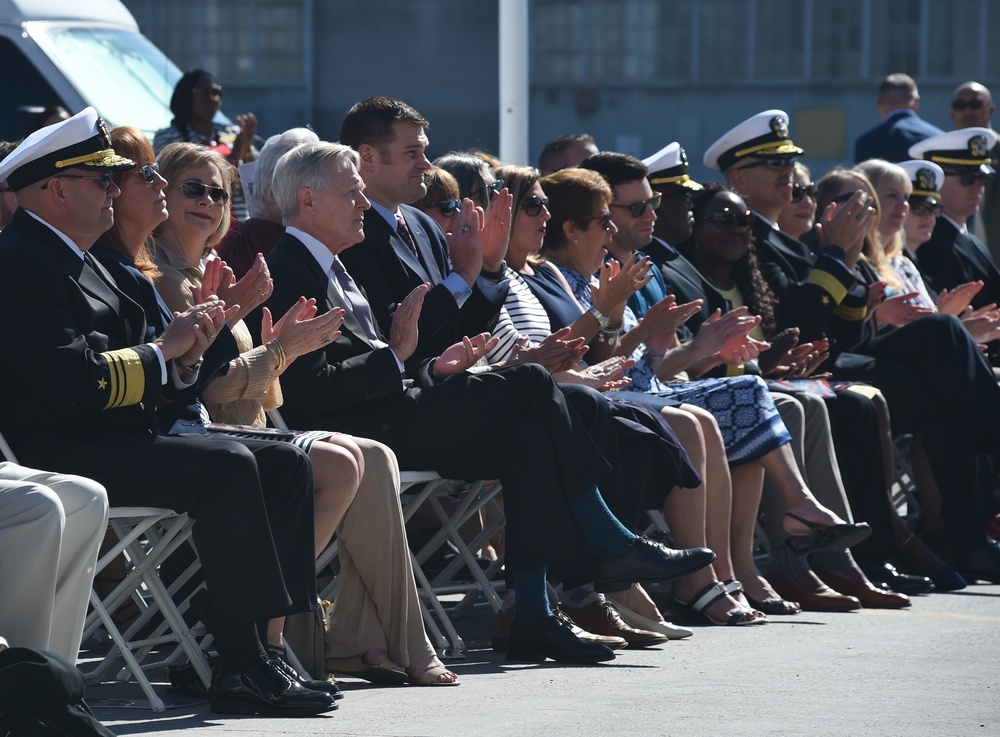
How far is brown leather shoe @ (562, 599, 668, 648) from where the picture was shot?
251 inches

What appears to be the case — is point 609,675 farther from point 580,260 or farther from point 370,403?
point 580,260

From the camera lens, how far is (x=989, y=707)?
5242 mm

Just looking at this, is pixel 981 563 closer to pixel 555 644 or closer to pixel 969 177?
pixel 969 177

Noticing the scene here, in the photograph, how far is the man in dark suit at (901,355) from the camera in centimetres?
862

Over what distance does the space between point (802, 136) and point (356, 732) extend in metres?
26.6

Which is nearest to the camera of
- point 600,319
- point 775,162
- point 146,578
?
point 146,578

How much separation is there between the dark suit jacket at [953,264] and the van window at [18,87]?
5334 mm

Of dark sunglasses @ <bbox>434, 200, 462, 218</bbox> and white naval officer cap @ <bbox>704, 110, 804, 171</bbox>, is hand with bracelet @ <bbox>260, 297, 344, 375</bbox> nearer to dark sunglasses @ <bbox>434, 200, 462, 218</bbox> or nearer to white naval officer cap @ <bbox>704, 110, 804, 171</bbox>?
dark sunglasses @ <bbox>434, 200, 462, 218</bbox>

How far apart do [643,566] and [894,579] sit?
231 cm

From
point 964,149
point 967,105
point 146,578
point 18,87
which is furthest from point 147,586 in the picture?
point 967,105

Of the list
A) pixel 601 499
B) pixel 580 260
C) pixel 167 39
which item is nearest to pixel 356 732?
pixel 601 499

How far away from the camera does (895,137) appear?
40.6 ft

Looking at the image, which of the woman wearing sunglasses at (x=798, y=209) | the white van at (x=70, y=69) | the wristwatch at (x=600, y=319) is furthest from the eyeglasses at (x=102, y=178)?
the white van at (x=70, y=69)

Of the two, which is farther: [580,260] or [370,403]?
[580,260]
